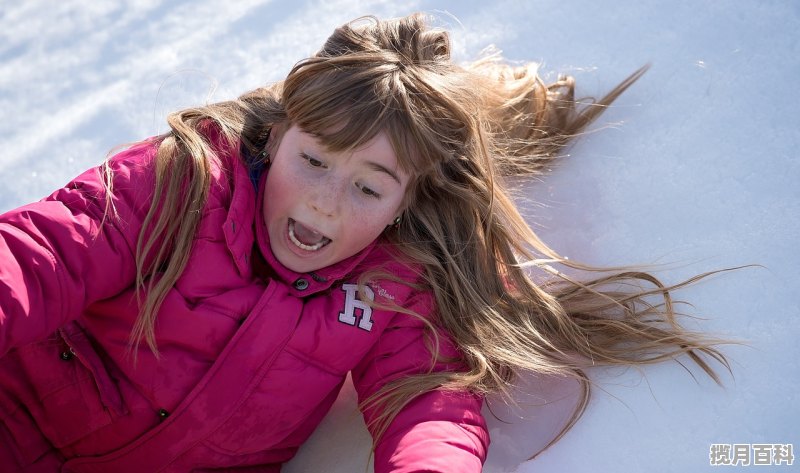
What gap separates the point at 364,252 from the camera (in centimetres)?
141

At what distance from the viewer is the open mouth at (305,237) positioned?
133cm

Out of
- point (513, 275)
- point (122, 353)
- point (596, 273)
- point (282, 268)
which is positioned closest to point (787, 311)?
point (596, 273)

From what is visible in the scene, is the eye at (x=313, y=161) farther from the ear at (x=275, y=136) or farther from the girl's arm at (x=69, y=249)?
the girl's arm at (x=69, y=249)

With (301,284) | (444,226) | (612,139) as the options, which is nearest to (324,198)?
(301,284)

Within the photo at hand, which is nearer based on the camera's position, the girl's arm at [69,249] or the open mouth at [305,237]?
the girl's arm at [69,249]

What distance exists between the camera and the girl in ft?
4.10

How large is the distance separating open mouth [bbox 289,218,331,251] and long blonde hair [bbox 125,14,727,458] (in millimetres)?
102

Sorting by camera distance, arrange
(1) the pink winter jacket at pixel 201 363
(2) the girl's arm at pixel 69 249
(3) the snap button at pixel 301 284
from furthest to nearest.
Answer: (3) the snap button at pixel 301 284, (1) the pink winter jacket at pixel 201 363, (2) the girl's arm at pixel 69 249

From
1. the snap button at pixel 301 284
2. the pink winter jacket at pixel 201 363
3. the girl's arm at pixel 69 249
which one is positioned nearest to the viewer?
the girl's arm at pixel 69 249

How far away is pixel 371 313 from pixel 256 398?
0.71 ft


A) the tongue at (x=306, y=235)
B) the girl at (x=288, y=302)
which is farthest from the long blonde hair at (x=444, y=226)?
the tongue at (x=306, y=235)

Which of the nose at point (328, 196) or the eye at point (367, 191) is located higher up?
the nose at point (328, 196)

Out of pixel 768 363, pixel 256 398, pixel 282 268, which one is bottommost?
pixel 768 363

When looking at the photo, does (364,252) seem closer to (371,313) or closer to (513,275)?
(371,313)
